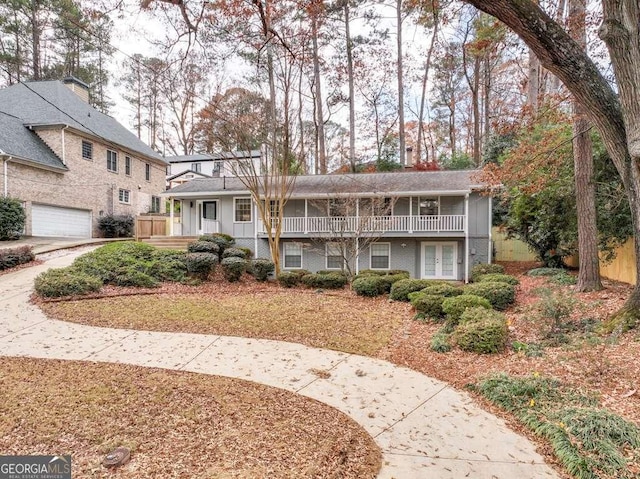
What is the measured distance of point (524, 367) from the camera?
503 centimetres

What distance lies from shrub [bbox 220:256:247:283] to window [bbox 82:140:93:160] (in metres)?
14.3

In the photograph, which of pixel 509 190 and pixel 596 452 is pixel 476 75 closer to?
pixel 509 190

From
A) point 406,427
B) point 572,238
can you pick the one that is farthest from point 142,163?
point 406,427

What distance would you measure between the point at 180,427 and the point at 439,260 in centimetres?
1420

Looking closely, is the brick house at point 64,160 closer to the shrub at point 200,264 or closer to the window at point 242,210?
the window at point 242,210

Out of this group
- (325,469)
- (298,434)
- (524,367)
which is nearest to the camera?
(325,469)

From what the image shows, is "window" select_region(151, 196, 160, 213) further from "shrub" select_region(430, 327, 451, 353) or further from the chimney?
"shrub" select_region(430, 327, 451, 353)

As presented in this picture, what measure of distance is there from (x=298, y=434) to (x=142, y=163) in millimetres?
26793

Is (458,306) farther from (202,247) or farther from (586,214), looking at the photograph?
(202,247)

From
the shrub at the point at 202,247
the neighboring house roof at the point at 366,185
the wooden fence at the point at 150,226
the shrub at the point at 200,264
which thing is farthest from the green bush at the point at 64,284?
the wooden fence at the point at 150,226

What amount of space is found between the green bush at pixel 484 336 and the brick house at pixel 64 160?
1964 cm

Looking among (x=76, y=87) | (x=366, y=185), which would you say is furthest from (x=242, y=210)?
(x=76, y=87)

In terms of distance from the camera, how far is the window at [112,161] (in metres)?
23.1

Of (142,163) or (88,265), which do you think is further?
(142,163)
